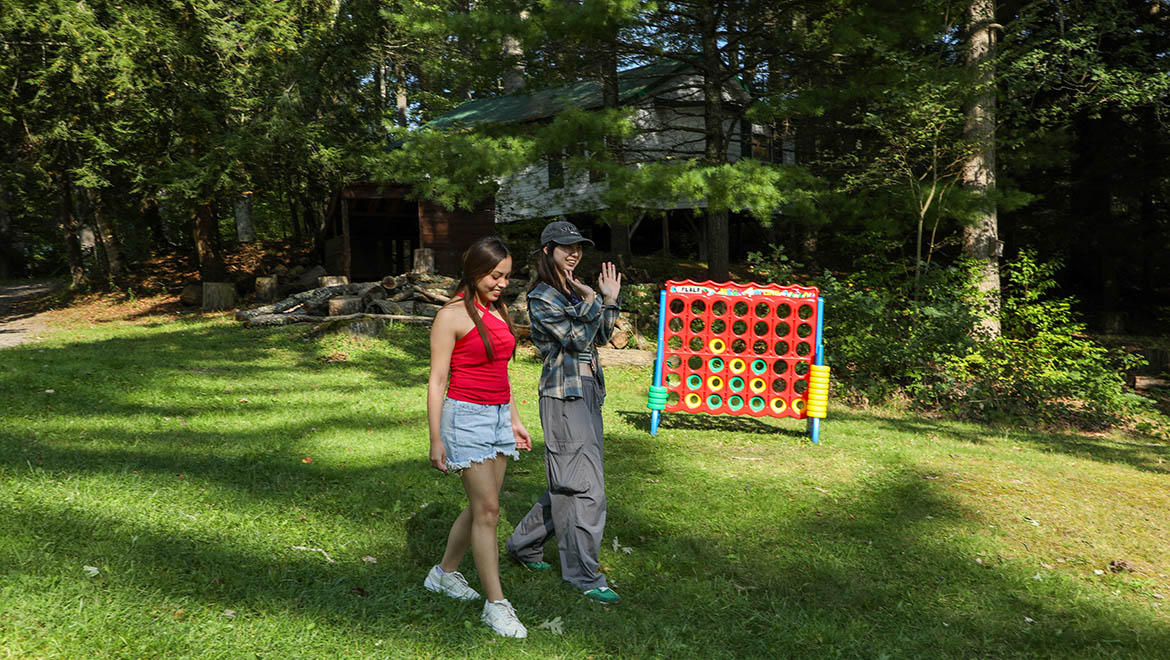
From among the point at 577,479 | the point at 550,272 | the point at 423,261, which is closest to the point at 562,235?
the point at 550,272

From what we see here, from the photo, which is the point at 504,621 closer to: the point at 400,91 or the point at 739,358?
the point at 739,358

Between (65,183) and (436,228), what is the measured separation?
11.1 m

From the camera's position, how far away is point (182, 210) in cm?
1964

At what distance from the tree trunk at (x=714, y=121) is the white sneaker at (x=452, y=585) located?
501 inches

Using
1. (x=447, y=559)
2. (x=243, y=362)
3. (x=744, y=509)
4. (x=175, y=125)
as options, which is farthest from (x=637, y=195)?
(x=175, y=125)

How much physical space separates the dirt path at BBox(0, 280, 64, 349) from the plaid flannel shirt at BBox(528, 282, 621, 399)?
545 inches

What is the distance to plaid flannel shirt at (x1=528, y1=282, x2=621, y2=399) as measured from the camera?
3.97 meters

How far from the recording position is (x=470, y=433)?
3.41 m

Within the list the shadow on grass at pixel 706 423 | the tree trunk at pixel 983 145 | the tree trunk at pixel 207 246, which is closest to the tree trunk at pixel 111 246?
the tree trunk at pixel 207 246

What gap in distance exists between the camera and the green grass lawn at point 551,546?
3627 millimetres

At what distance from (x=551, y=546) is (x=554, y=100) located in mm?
18942

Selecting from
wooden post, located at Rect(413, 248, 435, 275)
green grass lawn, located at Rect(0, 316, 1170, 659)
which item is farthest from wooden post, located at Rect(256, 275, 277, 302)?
green grass lawn, located at Rect(0, 316, 1170, 659)

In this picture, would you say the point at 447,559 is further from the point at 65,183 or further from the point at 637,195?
the point at 65,183

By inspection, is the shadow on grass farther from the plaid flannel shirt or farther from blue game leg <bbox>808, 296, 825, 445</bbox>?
the plaid flannel shirt
